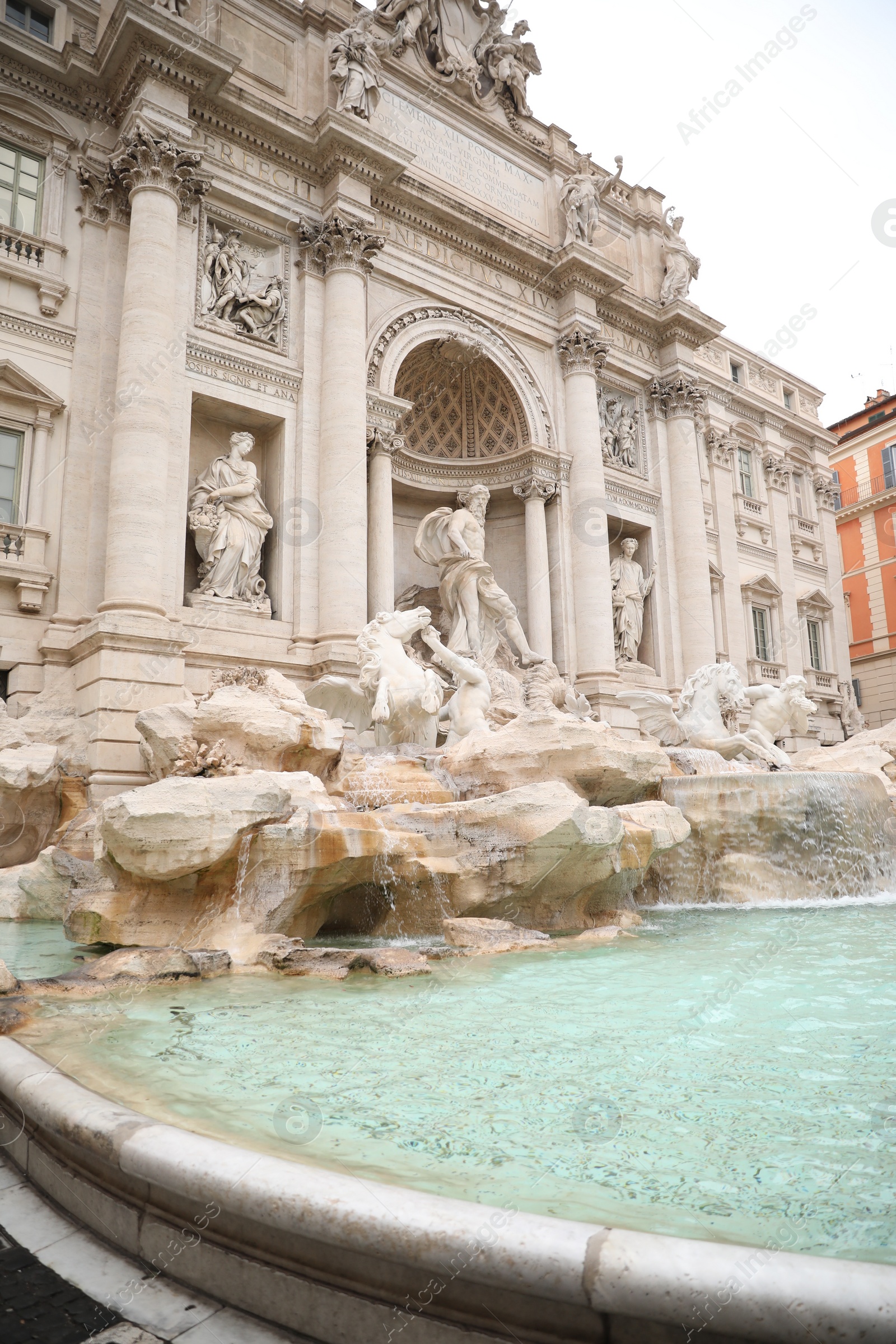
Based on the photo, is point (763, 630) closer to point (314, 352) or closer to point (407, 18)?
point (314, 352)

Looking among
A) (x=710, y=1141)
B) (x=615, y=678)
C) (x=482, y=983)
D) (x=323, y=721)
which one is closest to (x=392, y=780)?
(x=323, y=721)

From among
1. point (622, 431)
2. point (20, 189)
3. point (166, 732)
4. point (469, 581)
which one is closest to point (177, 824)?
point (166, 732)

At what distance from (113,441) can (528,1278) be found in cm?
1172

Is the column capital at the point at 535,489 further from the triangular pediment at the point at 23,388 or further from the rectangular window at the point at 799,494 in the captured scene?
the rectangular window at the point at 799,494

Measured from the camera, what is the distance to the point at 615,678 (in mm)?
16188

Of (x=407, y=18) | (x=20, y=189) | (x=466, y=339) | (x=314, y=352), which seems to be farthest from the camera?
(x=407, y=18)

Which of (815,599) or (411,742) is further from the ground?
(815,599)

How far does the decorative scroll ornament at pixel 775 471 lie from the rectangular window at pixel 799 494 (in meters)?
1.11

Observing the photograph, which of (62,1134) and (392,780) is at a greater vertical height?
(392,780)

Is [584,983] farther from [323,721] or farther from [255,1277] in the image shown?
[323,721]

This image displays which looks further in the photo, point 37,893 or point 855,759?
point 855,759

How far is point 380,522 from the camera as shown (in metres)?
14.1

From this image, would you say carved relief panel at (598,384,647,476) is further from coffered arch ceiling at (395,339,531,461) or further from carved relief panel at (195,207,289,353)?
carved relief panel at (195,207,289,353)

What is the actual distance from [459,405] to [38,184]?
8264 millimetres
